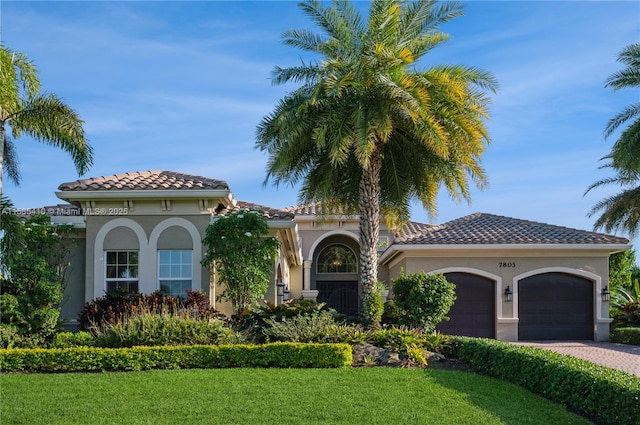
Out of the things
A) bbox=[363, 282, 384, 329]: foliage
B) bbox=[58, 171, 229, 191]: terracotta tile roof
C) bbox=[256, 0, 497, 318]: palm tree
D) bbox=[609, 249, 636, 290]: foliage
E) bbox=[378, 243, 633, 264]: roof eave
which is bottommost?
bbox=[363, 282, 384, 329]: foliage

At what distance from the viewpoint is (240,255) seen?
17.0m

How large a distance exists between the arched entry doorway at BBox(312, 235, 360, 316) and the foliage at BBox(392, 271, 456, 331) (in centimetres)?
1651

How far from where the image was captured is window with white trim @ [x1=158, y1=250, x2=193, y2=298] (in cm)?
1770

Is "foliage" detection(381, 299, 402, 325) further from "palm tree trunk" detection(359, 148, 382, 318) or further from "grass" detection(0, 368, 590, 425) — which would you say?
"grass" detection(0, 368, 590, 425)

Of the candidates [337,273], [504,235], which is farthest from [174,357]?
[337,273]

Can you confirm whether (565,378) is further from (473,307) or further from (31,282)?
(473,307)

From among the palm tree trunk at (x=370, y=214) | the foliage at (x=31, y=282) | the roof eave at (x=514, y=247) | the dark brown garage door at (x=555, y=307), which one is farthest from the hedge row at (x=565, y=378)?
the foliage at (x=31, y=282)

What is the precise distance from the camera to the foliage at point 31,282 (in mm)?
15586

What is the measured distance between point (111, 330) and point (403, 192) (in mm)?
9413

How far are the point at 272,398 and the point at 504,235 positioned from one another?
14359 mm

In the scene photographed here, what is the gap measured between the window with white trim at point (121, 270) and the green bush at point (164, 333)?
3.29 m

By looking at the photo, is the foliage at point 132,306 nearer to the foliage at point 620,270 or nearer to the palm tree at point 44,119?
the palm tree at point 44,119

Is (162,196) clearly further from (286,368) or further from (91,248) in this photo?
(286,368)

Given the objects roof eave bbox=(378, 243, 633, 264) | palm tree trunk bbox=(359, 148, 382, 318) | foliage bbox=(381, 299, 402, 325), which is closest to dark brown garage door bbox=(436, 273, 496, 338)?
roof eave bbox=(378, 243, 633, 264)
